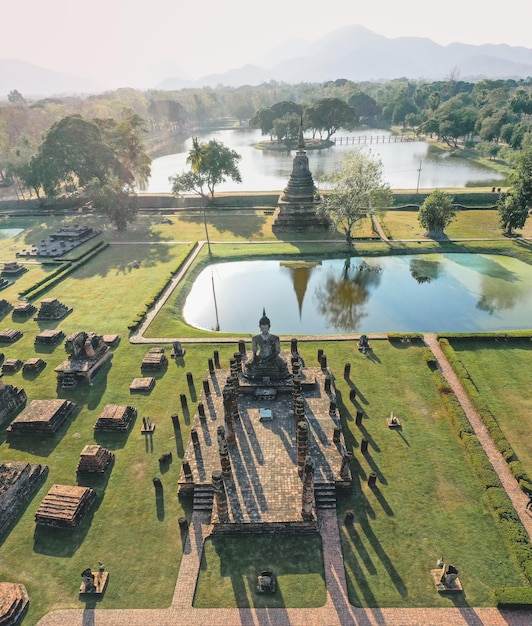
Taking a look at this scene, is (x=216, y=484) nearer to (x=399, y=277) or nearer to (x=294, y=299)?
(x=294, y=299)

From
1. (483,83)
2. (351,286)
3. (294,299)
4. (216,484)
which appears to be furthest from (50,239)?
(483,83)

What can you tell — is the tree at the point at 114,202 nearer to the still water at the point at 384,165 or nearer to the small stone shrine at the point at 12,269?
the small stone shrine at the point at 12,269

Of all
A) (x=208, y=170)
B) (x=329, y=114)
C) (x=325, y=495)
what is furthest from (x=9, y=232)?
(x=329, y=114)

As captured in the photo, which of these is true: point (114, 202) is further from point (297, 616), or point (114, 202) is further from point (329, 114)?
point (329, 114)

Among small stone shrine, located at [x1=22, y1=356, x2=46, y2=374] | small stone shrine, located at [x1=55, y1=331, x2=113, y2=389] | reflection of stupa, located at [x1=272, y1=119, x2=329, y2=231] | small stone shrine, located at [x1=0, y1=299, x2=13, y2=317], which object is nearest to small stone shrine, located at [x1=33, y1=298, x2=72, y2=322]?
small stone shrine, located at [x1=0, y1=299, x2=13, y2=317]

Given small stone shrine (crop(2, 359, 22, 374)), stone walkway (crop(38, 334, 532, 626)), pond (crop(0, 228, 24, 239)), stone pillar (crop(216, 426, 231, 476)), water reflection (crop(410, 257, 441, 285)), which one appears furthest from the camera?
pond (crop(0, 228, 24, 239))

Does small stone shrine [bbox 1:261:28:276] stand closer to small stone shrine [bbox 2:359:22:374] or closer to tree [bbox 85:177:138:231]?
tree [bbox 85:177:138:231]

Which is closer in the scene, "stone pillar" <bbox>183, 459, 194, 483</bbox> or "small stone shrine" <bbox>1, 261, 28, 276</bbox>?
"stone pillar" <bbox>183, 459, 194, 483</bbox>
